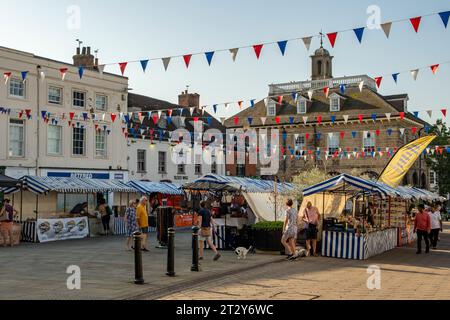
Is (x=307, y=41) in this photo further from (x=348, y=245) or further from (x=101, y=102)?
(x=101, y=102)

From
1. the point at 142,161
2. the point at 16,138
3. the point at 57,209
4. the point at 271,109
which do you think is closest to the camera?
the point at 16,138

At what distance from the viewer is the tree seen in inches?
1694

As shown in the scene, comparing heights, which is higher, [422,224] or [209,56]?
[209,56]

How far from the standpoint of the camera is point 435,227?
19.4 meters

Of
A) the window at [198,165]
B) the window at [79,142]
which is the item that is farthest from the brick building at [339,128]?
the window at [79,142]

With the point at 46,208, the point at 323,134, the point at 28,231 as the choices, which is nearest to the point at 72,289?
the point at 28,231

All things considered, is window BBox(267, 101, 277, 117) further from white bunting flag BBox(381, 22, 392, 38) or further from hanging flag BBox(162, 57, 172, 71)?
white bunting flag BBox(381, 22, 392, 38)

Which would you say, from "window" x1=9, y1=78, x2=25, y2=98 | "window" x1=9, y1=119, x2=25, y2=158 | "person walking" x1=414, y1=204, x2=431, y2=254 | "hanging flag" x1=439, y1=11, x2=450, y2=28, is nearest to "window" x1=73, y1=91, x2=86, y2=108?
"window" x1=9, y1=78, x2=25, y2=98

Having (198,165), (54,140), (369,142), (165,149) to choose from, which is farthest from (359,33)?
(369,142)

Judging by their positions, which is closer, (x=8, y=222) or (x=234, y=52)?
(x=234, y=52)

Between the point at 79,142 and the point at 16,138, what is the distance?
3.95m

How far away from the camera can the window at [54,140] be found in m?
28.7

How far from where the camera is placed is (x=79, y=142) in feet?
99.8

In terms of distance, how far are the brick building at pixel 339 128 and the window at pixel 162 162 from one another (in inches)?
301
